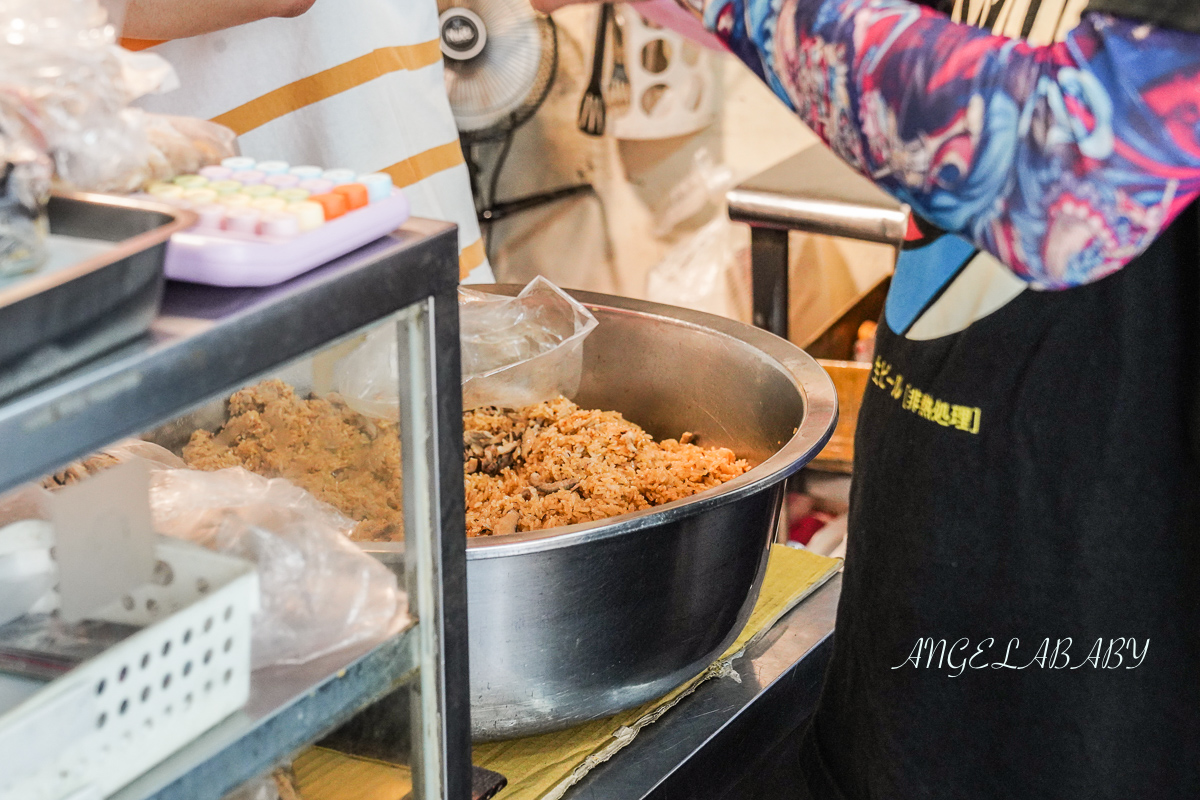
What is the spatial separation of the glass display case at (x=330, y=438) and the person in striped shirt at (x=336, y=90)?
0.93m

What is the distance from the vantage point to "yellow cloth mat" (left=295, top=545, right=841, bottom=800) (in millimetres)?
682

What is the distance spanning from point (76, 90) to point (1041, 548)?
0.84 meters

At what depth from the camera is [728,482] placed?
1.05 m

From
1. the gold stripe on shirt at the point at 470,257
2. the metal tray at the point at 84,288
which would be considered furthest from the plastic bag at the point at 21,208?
the gold stripe on shirt at the point at 470,257

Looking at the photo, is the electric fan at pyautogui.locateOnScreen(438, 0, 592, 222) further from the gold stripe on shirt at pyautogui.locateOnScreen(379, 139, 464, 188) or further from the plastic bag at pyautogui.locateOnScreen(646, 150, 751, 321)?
the gold stripe on shirt at pyautogui.locateOnScreen(379, 139, 464, 188)

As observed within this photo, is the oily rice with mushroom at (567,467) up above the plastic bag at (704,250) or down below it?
above

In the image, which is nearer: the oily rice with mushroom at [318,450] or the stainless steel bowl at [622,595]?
the oily rice with mushroom at [318,450]

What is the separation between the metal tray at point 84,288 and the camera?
41cm

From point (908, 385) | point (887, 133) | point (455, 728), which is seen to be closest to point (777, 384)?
point (908, 385)

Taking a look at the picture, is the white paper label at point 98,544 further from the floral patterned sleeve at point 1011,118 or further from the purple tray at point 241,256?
the floral patterned sleeve at point 1011,118

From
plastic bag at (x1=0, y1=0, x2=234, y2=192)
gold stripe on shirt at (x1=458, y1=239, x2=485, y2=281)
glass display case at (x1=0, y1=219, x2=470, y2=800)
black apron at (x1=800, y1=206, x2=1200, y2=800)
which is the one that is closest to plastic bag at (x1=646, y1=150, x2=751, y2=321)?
gold stripe on shirt at (x1=458, y1=239, x2=485, y2=281)

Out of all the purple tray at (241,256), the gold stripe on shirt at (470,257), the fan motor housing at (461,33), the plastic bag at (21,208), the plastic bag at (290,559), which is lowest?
the gold stripe on shirt at (470,257)

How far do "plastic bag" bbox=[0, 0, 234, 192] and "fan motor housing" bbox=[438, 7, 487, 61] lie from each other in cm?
269

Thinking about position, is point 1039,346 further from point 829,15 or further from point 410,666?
point 410,666
